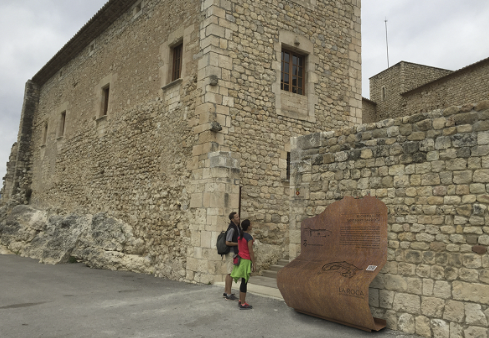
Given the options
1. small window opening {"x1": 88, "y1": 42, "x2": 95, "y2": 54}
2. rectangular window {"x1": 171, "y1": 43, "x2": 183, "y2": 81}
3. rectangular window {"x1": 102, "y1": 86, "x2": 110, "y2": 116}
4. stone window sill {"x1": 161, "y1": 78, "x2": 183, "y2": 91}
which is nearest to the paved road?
stone window sill {"x1": 161, "y1": 78, "x2": 183, "y2": 91}

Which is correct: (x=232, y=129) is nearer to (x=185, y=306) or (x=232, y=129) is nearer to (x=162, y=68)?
(x=162, y=68)

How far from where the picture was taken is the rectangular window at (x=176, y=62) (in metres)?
8.98

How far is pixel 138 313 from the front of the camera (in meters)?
4.98

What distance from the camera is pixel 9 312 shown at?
4973 mm

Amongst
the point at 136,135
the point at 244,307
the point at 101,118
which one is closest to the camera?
the point at 244,307

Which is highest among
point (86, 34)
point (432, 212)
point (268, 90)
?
point (86, 34)

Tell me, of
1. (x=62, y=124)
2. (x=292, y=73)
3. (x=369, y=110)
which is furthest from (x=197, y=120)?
(x=369, y=110)

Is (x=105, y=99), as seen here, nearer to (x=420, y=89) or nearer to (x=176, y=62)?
(x=176, y=62)

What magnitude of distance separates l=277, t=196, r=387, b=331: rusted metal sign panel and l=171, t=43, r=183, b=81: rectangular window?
5.49 metres

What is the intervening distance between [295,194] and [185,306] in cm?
226

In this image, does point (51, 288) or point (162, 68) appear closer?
point (51, 288)

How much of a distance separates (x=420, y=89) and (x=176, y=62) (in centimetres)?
1101

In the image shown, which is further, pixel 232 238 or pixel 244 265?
pixel 232 238

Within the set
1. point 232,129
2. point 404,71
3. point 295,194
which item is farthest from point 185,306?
point 404,71
